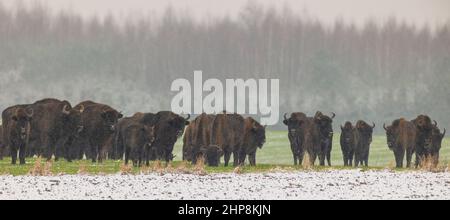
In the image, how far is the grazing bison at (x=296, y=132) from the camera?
3944 cm

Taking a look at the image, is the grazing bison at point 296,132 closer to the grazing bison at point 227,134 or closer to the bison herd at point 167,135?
the bison herd at point 167,135

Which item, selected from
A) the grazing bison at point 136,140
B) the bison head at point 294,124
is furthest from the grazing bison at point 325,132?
the grazing bison at point 136,140

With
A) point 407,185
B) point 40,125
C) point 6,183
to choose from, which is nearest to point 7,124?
point 40,125

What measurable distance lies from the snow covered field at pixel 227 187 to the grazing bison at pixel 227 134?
7.00m

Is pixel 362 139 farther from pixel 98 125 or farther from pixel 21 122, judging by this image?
pixel 21 122

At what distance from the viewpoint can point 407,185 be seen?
2609cm

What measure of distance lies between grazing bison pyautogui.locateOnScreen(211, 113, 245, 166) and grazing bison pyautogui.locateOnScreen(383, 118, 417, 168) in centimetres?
807

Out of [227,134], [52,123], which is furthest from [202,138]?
[52,123]

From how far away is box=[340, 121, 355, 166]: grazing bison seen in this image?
41375 millimetres

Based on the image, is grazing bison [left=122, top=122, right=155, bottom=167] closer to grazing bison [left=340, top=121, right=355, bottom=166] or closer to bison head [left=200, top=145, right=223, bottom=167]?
bison head [left=200, top=145, right=223, bottom=167]

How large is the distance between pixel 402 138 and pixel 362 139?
6.99ft

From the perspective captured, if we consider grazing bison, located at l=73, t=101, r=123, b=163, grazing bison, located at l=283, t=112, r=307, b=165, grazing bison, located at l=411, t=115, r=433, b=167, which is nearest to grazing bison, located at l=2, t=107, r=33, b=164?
grazing bison, located at l=73, t=101, r=123, b=163

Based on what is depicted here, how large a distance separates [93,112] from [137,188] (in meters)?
14.2
